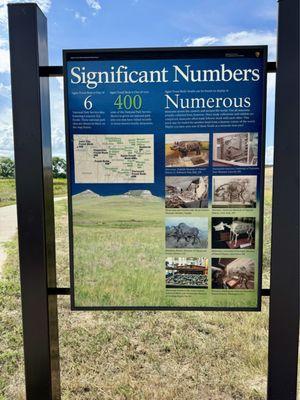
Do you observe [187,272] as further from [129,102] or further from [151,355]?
[151,355]

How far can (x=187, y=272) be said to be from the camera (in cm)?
206

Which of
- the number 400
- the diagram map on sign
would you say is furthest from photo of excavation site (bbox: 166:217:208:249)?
the number 400

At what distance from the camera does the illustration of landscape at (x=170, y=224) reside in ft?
6.56

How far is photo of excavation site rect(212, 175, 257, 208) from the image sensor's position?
2004mm

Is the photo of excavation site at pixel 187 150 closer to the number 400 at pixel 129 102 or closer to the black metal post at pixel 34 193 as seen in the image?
the number 400 at pixel 129 102

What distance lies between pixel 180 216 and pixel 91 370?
199 cm

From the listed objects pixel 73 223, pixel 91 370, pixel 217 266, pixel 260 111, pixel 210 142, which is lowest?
pixel 91 370

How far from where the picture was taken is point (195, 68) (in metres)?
1.95

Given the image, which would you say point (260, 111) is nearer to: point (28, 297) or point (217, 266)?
point (217, 266)

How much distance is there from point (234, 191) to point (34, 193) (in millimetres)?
1100

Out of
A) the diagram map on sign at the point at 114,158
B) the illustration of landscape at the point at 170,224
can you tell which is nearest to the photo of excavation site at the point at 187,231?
the illustration of landscape at the point at 170,224

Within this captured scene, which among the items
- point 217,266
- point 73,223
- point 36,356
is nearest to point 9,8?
point 73,223

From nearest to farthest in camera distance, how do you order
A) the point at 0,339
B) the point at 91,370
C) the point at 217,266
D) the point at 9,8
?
the point at 9,8 < the point at 217,266 < the point at 91,370 < the point at 0,339

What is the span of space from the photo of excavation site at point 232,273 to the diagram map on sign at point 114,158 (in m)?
0.62
